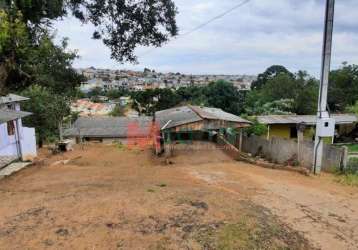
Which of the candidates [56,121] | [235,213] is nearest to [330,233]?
[235,213]

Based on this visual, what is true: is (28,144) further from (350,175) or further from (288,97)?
(288,97)

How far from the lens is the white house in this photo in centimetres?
1405

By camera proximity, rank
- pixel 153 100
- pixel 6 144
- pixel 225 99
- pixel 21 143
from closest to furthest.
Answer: pixel 6 144 < pixel 21 143 < pixel 225 99 < pixel 153 100

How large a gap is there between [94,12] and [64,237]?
6.41 m

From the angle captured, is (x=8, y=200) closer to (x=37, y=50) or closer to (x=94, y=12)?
(x=37, y=50)

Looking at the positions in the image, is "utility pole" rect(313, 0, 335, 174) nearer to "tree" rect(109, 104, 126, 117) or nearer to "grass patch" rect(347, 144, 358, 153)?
"grass patch" rect(347, 144, 358, 153)

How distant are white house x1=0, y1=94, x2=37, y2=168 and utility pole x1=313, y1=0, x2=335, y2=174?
11805 millimetres

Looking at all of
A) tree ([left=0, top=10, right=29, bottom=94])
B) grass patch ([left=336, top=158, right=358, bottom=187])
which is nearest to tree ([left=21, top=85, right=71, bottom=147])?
tree ([left=0, top=10, right=29, bottom=94])

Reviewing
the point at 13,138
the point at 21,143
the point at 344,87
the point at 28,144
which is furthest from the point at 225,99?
the point at 13,138

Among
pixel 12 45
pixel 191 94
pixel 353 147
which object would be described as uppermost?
pixel 12 45

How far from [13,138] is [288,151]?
13.1m

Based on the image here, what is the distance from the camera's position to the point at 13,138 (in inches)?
607

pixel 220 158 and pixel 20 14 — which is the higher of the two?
pixel 20 14

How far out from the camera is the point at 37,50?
7480 millimetres
